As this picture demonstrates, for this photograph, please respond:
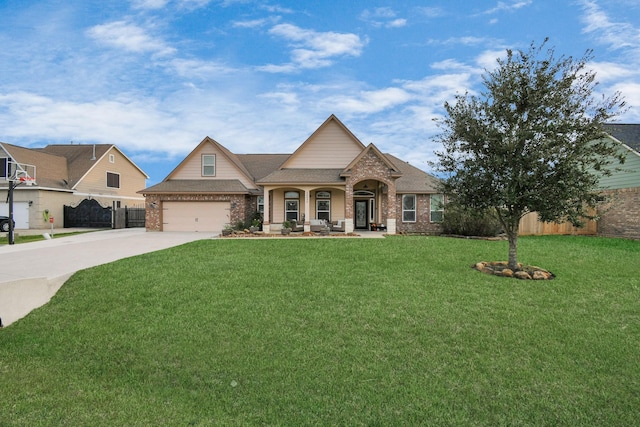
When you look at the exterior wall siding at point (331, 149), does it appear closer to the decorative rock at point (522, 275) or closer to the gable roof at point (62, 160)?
the decorative rock at point (522, 275)

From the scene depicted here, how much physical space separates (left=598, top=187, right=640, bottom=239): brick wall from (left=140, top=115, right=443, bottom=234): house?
9.35m

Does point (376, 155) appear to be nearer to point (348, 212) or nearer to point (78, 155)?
point (348, 212)

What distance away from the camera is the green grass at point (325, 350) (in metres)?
A: 4.11

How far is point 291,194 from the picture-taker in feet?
74.5

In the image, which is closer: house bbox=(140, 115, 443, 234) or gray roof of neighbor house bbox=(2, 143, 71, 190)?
house bbox=(140, 115, 443, 234)

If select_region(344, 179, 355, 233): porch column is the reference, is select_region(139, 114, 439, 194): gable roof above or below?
above

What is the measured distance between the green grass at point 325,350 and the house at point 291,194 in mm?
12164

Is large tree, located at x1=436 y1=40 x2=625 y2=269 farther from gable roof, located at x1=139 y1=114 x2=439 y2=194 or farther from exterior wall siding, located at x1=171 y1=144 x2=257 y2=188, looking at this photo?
exterior wall siding, located at x1=171 y1=144 x2=257 y2=188

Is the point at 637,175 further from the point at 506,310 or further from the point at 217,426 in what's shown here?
the point at 217,426

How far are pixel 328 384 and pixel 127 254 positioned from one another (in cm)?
1071

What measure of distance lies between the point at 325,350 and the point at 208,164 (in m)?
20.9

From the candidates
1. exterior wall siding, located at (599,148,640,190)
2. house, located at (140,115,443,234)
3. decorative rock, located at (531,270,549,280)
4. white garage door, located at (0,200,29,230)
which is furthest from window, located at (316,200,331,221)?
white garage door, located at (0,200,29,230)

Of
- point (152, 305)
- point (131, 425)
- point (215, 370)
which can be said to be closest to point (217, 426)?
point (131, 425)

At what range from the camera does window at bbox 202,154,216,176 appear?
24.1 meters
